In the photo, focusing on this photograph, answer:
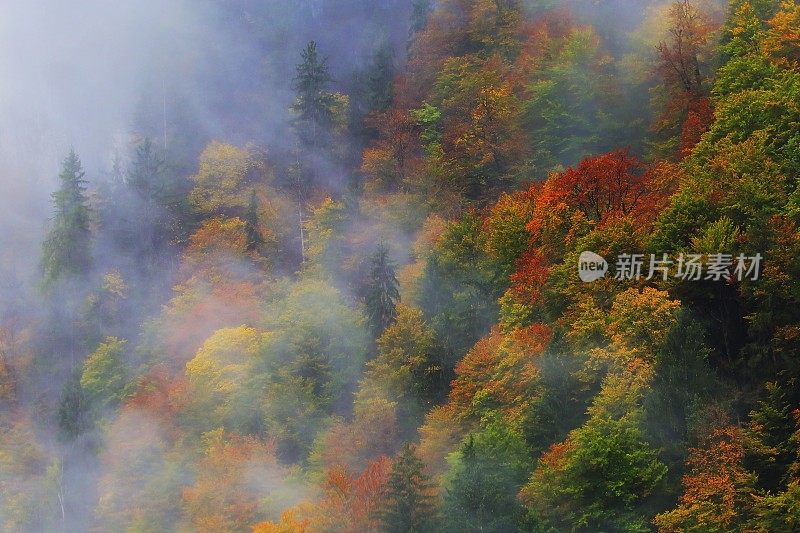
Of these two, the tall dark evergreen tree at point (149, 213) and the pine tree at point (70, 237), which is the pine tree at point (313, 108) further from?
the pine tree at point (70, 237)

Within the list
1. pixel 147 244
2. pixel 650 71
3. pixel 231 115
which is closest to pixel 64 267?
pixel 147 244

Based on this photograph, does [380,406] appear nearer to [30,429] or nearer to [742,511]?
[742,511]

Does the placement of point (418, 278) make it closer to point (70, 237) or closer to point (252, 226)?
point (252, 226)

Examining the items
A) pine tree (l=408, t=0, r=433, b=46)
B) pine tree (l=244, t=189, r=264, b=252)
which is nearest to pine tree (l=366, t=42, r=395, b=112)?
pine tree (l=408, t=0, r=433, b=46)

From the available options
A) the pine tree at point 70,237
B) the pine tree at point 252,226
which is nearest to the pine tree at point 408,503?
the pine tree at point 252,226

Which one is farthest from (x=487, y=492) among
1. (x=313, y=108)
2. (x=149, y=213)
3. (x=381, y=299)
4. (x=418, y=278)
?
(x=149, y=213)

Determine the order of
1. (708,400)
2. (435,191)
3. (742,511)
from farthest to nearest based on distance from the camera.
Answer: (435,191), (708,400), (742,511)
